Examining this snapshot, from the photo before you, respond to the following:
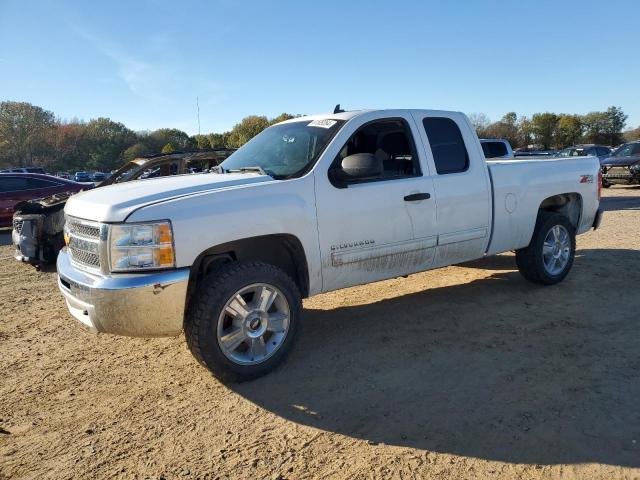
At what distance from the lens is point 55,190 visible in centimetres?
1315

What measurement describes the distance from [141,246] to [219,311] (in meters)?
0.69

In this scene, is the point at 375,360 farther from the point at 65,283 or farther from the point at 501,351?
the point at 65,283

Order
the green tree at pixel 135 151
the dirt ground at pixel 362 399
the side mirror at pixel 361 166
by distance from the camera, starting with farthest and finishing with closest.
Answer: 1. the green tree at pixel 135 151
2. the side mirror at pixel 361 166
3. the dirt ground at pixel 362 399

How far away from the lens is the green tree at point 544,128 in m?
63.1

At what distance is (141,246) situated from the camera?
328cm

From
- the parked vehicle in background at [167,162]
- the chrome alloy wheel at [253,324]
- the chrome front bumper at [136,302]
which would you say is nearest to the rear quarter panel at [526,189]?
the chrome alloy wheel at [253,324]

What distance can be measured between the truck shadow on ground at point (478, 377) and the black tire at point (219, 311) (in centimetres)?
14

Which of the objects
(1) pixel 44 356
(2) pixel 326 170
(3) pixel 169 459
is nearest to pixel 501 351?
(2) pixel 326 170

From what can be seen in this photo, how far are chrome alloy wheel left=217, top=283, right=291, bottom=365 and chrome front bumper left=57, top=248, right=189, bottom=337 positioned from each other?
1.18ft

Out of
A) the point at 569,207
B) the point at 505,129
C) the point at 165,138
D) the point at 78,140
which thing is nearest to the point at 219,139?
Answer: the point at 165,138

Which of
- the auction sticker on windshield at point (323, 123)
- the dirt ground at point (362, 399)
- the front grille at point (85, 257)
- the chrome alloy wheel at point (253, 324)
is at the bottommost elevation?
the dirt ground at point (362, 399)

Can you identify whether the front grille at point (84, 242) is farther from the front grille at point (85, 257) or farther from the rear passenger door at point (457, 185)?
the rear passenger door at point (457, 185)

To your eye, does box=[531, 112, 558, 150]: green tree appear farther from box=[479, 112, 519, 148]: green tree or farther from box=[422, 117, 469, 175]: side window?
box=[422, 117, 469, 175]: side window

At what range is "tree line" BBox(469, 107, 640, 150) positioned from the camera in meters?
62.4
